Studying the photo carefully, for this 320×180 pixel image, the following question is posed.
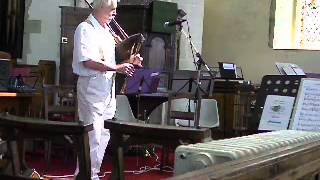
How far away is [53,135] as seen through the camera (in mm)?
2002

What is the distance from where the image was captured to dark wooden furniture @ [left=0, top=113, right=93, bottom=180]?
1.96 metres

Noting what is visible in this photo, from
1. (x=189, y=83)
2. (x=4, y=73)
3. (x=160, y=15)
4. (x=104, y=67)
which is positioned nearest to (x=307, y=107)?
(x=104, y=67)

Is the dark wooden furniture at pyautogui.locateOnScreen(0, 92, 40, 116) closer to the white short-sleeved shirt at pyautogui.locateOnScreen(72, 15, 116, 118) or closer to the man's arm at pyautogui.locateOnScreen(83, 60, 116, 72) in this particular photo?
the white short-sleeved shirt at pyautogui.locateOnScreen(72, 15, 116, 118)

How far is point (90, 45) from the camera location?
363 centimetres

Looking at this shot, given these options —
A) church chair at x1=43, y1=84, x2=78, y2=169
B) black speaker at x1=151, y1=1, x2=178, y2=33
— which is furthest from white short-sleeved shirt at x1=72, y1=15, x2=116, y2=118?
black speaker at x1=151, y1=1, x2=178, y2=33

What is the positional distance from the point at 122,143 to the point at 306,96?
113 centimetres

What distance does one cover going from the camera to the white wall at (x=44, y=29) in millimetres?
8305

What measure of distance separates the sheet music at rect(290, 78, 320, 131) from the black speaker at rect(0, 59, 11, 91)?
96.2 inches

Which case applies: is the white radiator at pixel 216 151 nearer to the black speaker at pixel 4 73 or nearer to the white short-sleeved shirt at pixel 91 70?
the white short-sleeved shirt at pixel 91 70

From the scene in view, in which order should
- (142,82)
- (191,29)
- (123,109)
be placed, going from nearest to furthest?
1. (123,109)
2. (142,82)
3. (191,29)

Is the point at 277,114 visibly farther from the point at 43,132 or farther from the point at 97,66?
the point at 43,132

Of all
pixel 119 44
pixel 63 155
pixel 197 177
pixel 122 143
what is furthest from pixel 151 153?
pixel 197 177

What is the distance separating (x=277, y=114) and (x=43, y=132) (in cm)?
141

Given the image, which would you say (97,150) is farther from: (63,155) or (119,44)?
(63,155)
